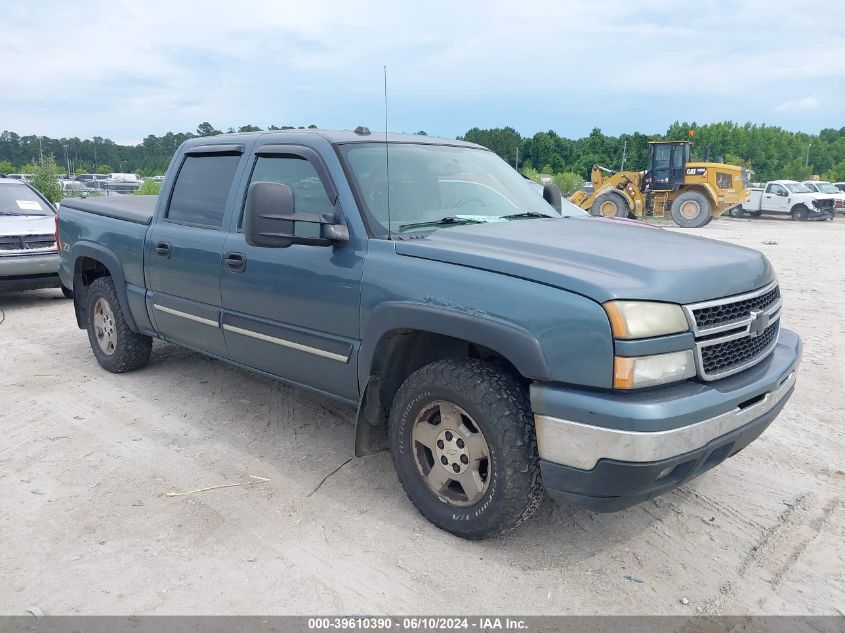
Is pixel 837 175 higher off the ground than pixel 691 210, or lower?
higher

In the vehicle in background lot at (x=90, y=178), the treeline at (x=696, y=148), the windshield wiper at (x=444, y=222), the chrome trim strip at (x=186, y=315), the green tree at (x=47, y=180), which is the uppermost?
the treeline at (x=696, y=148)

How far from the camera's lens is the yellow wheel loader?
970 inches

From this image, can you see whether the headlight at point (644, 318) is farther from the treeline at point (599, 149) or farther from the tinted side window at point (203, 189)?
the treeline at point (599, 149)

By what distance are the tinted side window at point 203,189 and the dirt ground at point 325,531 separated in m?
1.40

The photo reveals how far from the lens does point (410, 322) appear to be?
3.10m

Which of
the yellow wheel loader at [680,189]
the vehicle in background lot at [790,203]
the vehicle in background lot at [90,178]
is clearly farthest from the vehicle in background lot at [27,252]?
the vehicle in background lot at [90,178]

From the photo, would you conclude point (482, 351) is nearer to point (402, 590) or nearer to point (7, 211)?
point (402, 590)

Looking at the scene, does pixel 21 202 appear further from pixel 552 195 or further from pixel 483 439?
pixel 483 439

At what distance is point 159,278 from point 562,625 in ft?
11.7

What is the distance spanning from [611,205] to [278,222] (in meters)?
24.3

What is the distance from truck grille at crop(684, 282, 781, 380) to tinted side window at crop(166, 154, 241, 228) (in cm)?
293

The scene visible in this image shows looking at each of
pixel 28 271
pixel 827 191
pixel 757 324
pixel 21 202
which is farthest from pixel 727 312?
pixel 827 191

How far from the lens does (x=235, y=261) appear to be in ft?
13.3

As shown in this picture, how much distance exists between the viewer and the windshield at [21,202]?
9.35 meters
